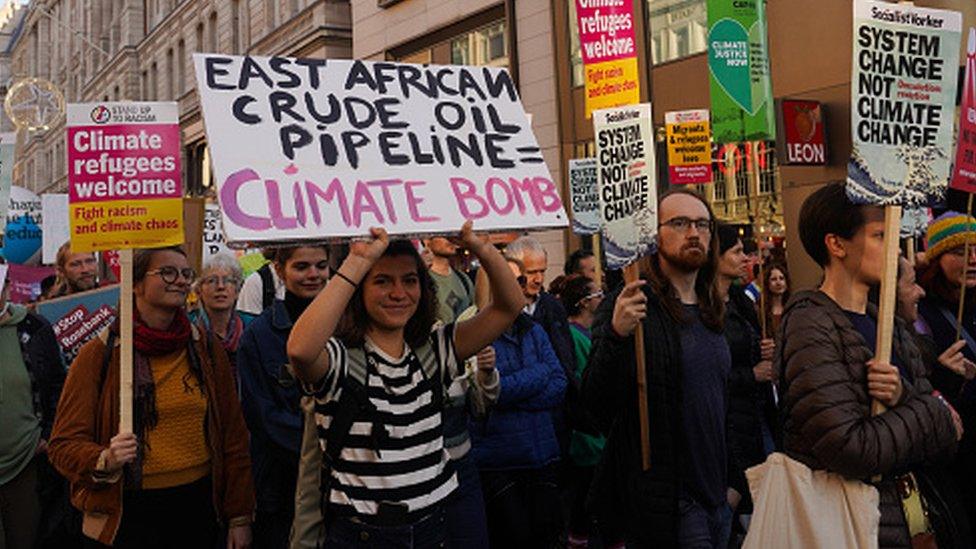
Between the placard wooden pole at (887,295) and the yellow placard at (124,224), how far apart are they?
9.22 ft

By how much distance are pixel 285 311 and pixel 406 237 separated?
1430mm

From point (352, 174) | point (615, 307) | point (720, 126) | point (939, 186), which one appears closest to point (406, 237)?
point (352, 174)

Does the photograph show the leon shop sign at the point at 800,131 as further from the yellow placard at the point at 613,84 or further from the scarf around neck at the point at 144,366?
the scarf around neck at the point at 144,366

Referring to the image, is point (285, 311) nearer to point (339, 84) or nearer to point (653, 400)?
point (339, 84)

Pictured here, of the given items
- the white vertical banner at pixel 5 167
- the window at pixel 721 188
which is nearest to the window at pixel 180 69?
the window at pixel 721 188

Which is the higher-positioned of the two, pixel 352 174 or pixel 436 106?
pixel 436 106

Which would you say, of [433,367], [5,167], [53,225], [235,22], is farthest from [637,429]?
[235,22]

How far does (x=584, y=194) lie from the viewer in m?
10.7

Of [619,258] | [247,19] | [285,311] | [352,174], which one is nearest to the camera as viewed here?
[352,174]

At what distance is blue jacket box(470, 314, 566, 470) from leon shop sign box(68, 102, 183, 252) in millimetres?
1740

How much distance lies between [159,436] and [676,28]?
522 inches

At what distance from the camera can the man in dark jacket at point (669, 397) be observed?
12.1ft

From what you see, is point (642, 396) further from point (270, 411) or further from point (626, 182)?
point (270, 411)

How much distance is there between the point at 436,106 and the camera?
11.8ft
